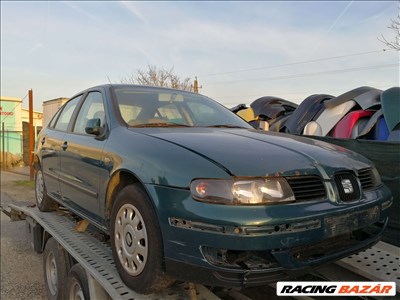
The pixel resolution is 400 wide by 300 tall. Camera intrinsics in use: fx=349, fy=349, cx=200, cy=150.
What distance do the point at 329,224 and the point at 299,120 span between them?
3975 millimetres

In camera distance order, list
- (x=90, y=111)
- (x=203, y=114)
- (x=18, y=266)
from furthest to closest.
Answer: (x=18, y=266)
(x=90, y=111)
(x=203, y=114)

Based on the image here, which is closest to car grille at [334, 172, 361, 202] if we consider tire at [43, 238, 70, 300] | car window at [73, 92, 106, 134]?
car window at [73, 92, 106, 134]

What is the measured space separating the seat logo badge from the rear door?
165 centimetres

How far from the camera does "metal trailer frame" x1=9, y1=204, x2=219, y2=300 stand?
2180 millimetres

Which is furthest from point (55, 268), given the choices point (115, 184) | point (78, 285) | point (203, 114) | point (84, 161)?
point (203, 114)

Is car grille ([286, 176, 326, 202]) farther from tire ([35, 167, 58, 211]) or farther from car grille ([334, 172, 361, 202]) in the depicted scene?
tire ([35, 167, 58, 211])

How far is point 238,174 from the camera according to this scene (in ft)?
6.10

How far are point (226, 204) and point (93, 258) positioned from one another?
1.46 m

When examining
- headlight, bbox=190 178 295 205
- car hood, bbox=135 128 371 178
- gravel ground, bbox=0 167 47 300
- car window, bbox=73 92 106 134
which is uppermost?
car window, bbox=73 92 106 134

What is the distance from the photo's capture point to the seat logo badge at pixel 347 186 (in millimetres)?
2084

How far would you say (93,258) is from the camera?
2748 millimetres

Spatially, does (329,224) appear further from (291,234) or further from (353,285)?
(353,285)

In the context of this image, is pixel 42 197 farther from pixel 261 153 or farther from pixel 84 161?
pixel 261 153

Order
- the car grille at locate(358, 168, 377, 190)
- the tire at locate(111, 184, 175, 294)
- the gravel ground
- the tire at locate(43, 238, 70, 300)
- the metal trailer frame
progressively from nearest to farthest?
the tire at locate(111, 184, 175, 294), the metal trailer frame, the car grille at locate(358, 168, 377, 190), the tire at locate(43, 238, 70, 300), the gravel ground
